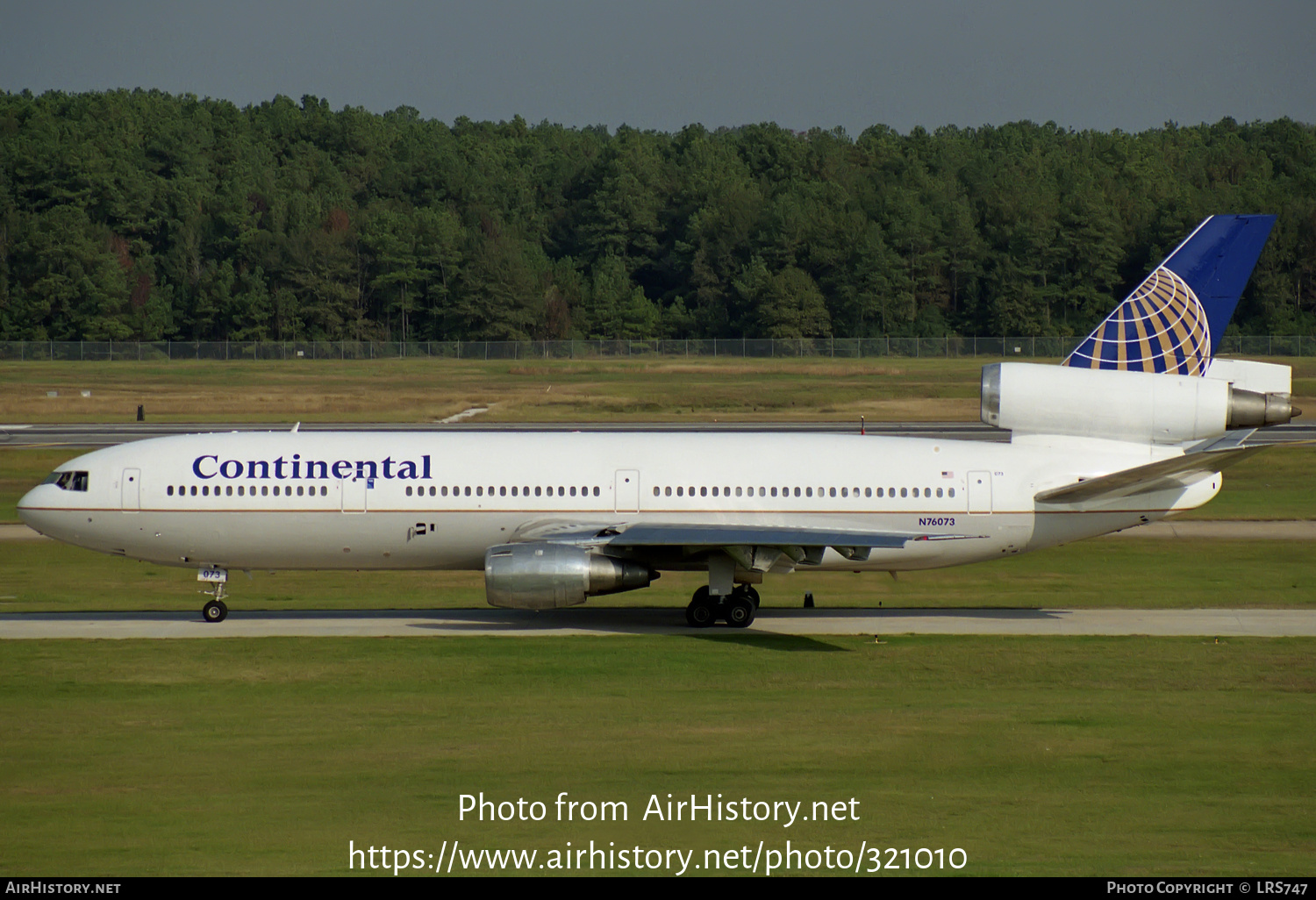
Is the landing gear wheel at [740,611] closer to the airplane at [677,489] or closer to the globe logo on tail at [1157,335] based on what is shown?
the airplane at [677,489]

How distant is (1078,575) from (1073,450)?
7793mm

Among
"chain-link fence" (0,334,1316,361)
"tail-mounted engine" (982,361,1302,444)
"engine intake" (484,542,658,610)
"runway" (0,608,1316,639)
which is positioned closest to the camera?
"engine intake" (484,542,658,610)

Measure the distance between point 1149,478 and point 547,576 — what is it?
13.1 metres

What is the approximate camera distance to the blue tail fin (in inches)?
1289

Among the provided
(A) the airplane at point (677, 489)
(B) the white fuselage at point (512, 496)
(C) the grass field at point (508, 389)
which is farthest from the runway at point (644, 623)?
(C) the grass field at point (508, 389)

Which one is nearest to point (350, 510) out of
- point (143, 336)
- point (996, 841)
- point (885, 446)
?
point (885, 446)

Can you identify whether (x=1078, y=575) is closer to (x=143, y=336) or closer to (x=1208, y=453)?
(x=1208, y=453)

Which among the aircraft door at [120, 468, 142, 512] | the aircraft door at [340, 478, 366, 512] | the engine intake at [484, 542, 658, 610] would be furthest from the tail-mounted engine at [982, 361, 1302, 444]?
the aircraft door at [120, 468, 142, 512]

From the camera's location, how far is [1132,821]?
1777 centimetres

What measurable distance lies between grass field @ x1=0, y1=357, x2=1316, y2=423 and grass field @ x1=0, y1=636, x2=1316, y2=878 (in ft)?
175

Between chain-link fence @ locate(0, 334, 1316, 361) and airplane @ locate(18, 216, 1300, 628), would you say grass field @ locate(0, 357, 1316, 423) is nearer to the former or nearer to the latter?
chain-link fence @ locate(0, 334, 1316, 361)

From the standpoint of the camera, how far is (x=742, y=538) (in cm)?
2938

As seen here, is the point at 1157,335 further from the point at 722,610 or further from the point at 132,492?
the point at 132,492

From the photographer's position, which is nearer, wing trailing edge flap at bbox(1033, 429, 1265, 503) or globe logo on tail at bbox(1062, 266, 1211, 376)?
wing trailing edge flap at bbox(1033, 429, 1265, 503)
